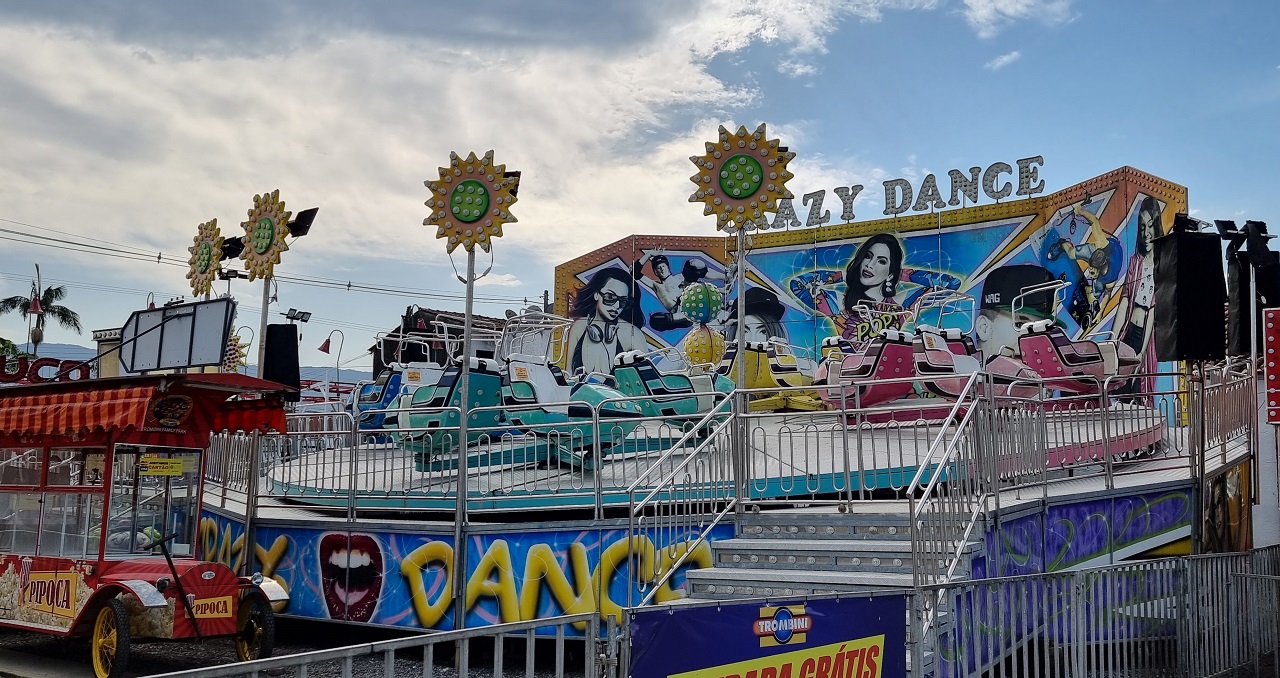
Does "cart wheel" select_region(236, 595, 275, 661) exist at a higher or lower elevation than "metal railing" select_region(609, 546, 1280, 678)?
lower

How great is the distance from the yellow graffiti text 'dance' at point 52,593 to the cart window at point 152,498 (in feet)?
1.66

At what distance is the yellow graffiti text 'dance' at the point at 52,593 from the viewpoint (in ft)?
33.8

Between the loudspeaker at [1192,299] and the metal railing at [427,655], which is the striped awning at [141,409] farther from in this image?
the loudspeaker at [1192,299]

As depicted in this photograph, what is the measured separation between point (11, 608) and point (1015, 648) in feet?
33.4

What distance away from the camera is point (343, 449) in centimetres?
1227

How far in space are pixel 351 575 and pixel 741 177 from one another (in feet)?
25.4

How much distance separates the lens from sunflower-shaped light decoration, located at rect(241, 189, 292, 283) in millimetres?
19812

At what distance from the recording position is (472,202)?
11.3 m

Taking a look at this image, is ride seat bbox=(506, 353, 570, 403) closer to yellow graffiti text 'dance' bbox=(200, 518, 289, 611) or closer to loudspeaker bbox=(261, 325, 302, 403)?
yellow graffiti text 'dance' bbox=(200, 518, 289, 611)

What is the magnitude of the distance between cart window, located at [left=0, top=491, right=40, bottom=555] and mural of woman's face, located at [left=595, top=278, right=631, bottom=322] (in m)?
27.3

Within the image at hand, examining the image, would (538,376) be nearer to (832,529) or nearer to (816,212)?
(832,529)

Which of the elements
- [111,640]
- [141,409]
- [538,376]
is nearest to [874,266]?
[538,376]

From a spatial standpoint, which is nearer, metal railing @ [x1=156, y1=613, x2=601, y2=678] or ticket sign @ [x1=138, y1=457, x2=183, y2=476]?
metal railing @ [x1=156, y1=613, x2=601, y2=678]

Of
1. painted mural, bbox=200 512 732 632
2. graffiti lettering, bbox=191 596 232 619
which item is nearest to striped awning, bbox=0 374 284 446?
painted mural, bbox=200 512 732 632
